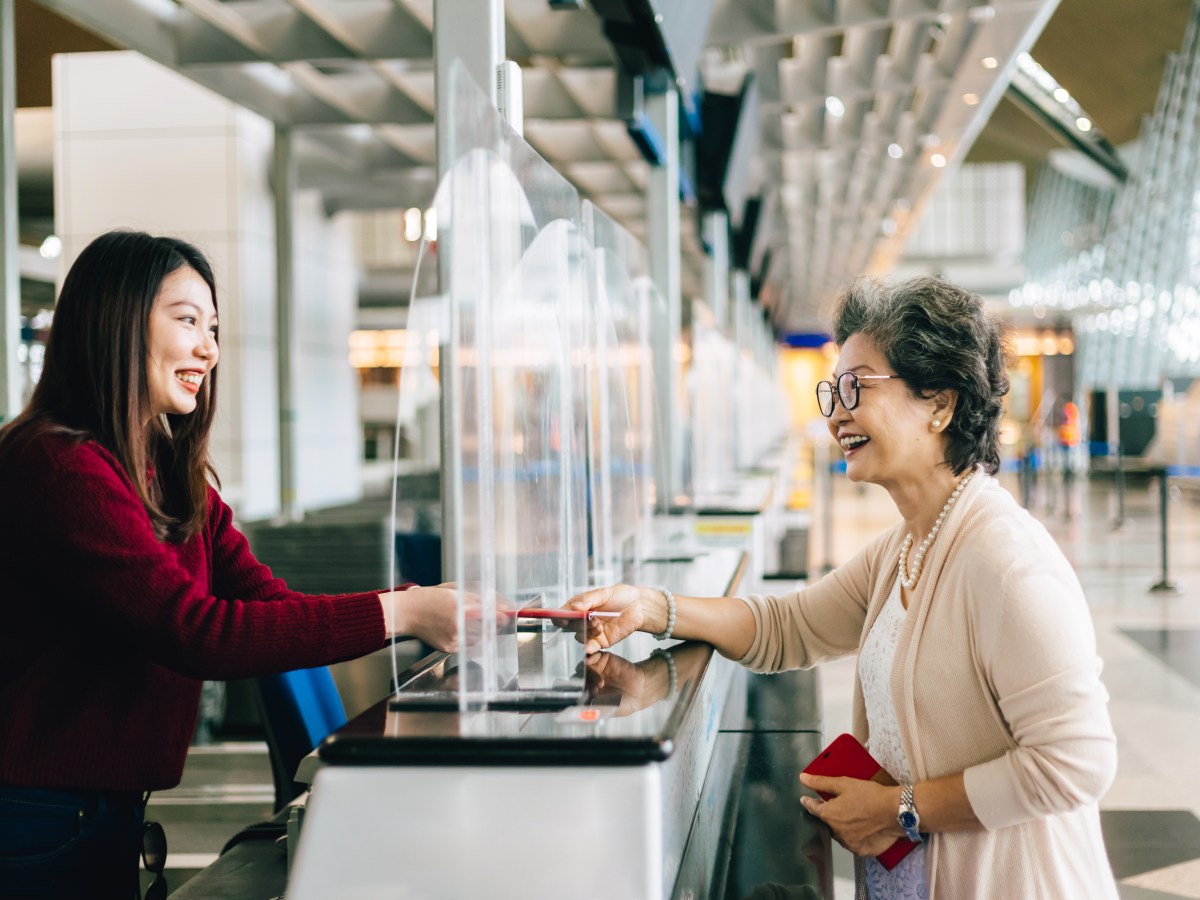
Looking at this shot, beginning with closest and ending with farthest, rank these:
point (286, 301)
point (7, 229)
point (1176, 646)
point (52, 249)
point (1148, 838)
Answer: point (1148, 838)
point (7, 229)
point (1176, 646)
point (286, 301)
point (52, 249)

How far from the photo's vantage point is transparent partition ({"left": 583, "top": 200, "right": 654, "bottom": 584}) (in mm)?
2576

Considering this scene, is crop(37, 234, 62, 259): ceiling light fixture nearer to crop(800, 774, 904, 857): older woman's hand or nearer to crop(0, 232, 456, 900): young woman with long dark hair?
crop(0, 232, 456, 900): young woman with long dark hair

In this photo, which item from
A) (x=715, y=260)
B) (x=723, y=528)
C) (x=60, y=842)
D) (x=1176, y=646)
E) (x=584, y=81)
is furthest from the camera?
(x=715, y=260)

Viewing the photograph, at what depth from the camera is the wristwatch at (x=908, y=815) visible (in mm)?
1595

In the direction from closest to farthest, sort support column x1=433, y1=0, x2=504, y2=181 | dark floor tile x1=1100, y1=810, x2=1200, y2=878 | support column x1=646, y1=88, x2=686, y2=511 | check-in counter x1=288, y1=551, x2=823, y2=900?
check-in counter x1=288, y1=551, x2=823, y2=900
support column x1=433, y1=0, x2=504, y2=181
dark floor tile x1=1100, y1=810, x2=1200, y2=878
support column x1=646, y1=88, x2=686, y2=511

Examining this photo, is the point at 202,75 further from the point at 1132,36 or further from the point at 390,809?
the point at 1132,36

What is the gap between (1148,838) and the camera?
3615mm

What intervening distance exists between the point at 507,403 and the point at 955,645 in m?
0.73

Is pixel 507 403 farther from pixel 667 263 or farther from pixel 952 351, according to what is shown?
pixel 667 263

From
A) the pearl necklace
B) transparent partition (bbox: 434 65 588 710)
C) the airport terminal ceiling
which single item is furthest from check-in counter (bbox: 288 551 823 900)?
the airport terminal ceiling

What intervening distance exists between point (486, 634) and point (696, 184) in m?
6.32

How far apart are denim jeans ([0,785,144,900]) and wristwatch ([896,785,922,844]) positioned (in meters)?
1.10

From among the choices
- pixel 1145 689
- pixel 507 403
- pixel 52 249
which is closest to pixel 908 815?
pixel 507 403

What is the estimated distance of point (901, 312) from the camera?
5.65 ft
